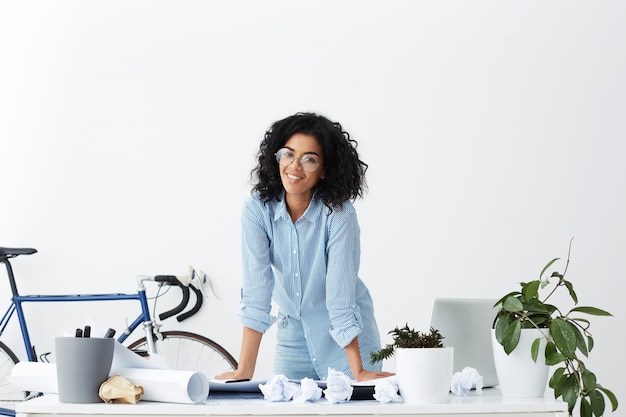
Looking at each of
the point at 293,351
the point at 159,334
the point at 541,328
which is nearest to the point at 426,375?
the point at 541,328

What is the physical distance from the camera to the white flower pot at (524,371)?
1.41 m

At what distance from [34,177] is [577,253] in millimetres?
2462

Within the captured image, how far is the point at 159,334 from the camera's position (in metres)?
3.63

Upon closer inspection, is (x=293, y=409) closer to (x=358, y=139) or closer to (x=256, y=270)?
(x=256, y=270)

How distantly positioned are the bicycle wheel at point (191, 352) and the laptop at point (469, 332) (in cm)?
215

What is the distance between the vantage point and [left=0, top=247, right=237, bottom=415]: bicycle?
364 centimetres

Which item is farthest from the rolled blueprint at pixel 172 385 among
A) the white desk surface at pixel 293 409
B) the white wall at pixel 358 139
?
the white wall at pixel 358 139

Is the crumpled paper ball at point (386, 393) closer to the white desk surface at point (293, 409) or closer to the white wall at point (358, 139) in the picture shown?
the white desk surface at point (293, 409)

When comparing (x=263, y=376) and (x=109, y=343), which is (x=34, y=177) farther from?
(x=109, y=343)

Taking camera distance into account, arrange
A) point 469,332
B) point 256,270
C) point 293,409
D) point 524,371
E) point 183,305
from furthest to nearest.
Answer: point 183,305 → point 256,270 → point 469,332 → point 524,371 → point 293,409

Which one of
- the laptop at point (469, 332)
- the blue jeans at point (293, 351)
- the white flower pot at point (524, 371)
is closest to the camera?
the white flower pot at point (524, 371)

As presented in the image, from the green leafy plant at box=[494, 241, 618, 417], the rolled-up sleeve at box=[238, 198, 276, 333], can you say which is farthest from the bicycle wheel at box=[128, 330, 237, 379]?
the green leafy plant at box=[494, 241, 618, 417]

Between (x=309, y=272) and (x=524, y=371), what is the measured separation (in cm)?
79

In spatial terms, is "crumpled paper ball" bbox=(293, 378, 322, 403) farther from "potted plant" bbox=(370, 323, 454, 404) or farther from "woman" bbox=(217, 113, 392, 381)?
"woman" bbox=(217, 113, 392, 381)
